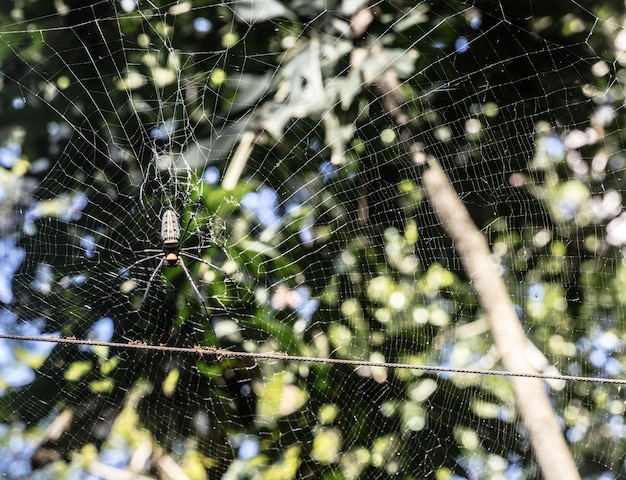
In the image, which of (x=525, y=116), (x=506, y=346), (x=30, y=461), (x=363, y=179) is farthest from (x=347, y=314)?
(x=30, y=461)

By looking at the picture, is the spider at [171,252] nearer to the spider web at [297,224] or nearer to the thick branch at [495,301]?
the spider web at [297,224]

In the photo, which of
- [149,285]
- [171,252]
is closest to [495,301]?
[171,252]

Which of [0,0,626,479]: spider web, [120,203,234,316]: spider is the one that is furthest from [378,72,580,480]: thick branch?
[120,203,234,316]: spider

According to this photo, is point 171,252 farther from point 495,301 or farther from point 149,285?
point 495,301

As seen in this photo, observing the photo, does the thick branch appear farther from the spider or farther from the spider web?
the spider

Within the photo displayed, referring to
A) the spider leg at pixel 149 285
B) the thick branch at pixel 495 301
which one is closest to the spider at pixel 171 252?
the spider leg at pixel 149 285
